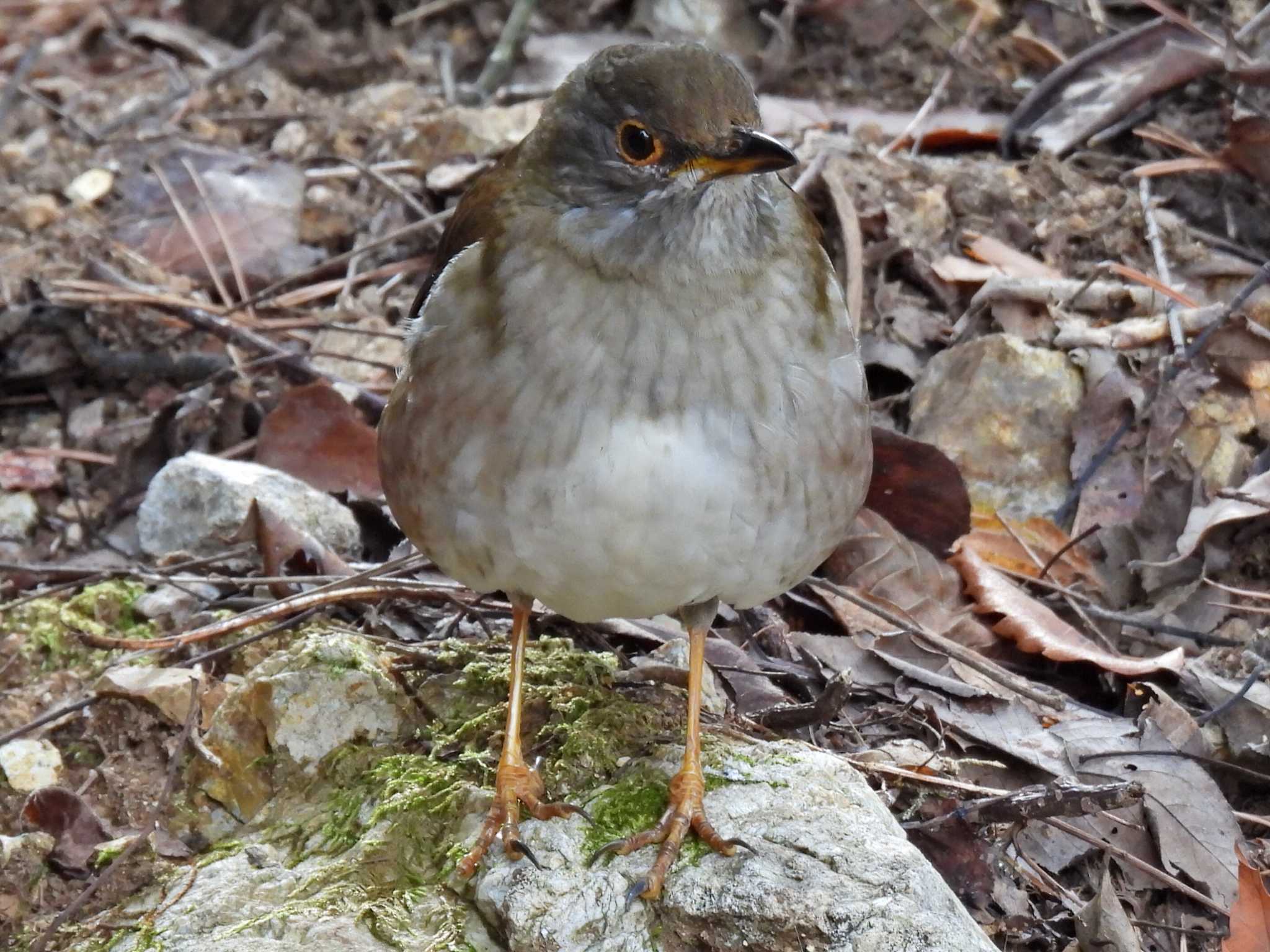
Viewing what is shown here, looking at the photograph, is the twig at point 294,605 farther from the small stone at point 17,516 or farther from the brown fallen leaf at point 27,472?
the brown fallen leaf at point 27,472

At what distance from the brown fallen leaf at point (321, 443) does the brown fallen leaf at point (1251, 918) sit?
2744 millimetres

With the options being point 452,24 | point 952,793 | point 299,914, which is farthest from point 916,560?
point 452,24

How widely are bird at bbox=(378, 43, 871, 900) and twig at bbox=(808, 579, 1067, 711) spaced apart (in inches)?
37.8

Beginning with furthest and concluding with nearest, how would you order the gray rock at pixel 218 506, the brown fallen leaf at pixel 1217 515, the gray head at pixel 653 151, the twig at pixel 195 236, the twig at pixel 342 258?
the twig at pixel 195 236 → the twig at pixel 342 258 → the gray rock at pixel 218 506 → the brown fallen leaf at pixel 1217 515 → the gray head at pixel 653 151

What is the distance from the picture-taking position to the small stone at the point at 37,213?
595cm

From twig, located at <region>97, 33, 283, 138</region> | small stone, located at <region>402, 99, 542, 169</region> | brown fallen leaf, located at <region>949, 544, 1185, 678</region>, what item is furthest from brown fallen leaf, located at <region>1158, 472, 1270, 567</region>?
twig, located at <region>97, 33, 283, 138</region>

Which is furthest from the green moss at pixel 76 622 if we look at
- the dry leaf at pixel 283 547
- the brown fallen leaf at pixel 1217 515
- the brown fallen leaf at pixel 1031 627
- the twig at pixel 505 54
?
the twig at pixel 505 54

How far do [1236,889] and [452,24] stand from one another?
18.0ft

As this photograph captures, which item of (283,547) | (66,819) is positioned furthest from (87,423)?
(66,819)

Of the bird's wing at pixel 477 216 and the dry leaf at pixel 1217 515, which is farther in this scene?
the dry leaf at pixel 1217 515

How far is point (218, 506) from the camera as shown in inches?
172

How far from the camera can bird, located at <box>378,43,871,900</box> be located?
2.86m

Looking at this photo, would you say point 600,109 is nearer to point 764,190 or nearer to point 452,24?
point 764,190

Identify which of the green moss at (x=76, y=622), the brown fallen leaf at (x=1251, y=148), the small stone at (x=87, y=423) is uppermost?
the brown fallen leaf at (x=1251, y=148)
